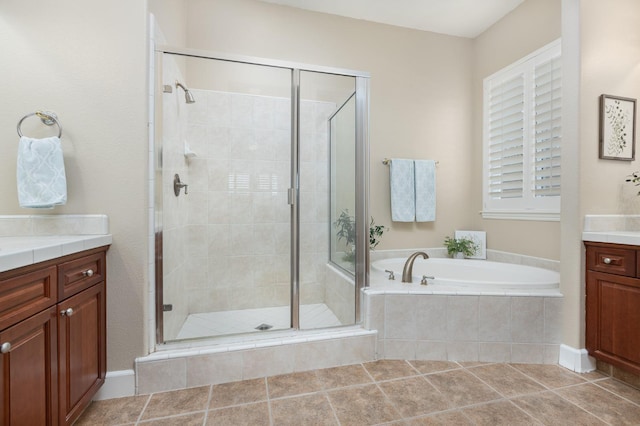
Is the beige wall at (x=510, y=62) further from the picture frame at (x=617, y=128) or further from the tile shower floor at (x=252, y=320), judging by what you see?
the tile shower floor at (x=252, y=320)

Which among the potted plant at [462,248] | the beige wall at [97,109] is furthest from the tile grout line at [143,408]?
the potted plant at [462,248]

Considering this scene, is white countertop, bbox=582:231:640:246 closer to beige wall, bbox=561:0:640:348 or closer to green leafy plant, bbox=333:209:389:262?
beige wall, bbox=561:0:640:348

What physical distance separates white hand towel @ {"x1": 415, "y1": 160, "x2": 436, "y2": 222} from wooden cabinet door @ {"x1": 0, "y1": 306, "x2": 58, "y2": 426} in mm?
2801

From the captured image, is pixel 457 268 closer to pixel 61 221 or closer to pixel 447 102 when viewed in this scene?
pixel 447 102

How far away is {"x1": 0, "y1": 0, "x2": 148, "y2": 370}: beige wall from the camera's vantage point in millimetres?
1495

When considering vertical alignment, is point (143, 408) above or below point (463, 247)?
below

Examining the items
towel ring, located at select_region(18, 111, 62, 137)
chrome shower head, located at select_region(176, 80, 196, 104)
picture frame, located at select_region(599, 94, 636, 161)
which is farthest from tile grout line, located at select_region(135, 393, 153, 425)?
picture frame, located at select_region(599, 94, 636, 161)

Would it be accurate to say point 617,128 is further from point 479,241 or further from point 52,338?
point 52,338

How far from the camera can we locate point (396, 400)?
62.2 inches

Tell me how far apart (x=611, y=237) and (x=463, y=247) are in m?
1.35

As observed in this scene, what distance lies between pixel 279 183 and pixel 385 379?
140 cm

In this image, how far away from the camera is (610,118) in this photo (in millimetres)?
1918

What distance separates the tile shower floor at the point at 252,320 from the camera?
1.95 m

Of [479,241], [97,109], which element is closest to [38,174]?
[97,109]
